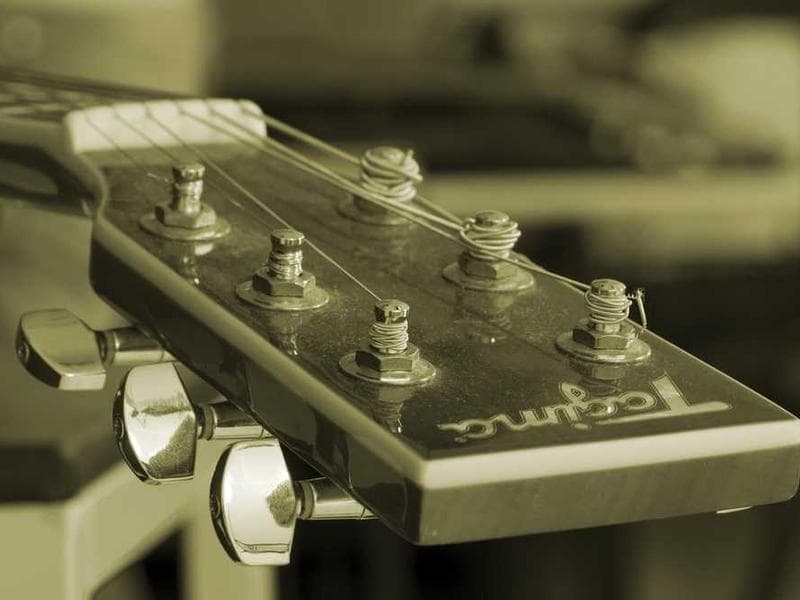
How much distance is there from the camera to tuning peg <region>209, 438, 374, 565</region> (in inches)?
22.2

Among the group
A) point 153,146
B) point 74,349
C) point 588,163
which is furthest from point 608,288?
point 588,163

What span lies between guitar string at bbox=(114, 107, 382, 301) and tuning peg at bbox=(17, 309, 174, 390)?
86mm


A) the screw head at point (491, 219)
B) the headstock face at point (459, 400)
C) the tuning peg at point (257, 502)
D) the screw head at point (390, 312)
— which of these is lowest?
the tuning peg at point (257, 502)

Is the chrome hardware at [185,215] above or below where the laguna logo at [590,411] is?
above

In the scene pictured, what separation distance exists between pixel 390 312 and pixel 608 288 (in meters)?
0.09

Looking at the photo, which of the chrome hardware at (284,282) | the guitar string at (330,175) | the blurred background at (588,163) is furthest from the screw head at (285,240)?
the blurred background at (588,163)

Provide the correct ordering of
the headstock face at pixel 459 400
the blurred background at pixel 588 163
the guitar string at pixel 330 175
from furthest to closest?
the blurred background at pixel 588 163
the guitar string at pixel 330 175
the headstock face at pixel 459 400

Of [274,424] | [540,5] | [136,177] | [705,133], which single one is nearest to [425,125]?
[705,133]

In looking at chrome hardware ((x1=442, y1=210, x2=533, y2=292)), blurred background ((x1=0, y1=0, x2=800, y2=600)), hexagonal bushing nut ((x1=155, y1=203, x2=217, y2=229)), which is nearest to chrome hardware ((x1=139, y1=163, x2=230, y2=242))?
hexagonal bushing nut ((x1=155, y1=203, x2=217, y2=229))

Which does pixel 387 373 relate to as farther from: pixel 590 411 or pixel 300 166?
pixel 300 166

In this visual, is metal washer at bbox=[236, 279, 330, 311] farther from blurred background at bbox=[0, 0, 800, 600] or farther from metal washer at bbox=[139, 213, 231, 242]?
blurred background at bbox=[0, 0, 800, 600]

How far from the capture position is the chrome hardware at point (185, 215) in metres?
0.70

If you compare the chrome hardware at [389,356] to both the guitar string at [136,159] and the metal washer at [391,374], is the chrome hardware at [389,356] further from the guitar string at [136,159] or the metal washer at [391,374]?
the guitar string at [136,159]

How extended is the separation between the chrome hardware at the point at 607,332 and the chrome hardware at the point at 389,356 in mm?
70
